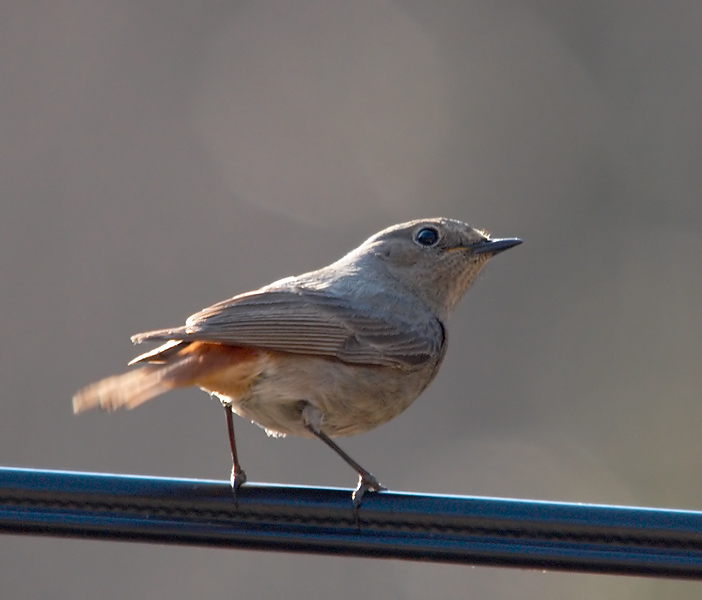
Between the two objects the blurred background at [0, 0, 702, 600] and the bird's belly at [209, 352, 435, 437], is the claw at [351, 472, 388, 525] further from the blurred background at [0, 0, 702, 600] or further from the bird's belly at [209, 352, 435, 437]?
the blurred background at [0, 0, 702, 600]

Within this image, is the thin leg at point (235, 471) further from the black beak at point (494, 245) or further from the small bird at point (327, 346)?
the black beak at point (494, 245)

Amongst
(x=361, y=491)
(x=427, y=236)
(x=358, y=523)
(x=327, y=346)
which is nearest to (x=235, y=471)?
(x=327, y=346)

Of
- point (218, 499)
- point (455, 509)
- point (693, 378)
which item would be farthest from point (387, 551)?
point (693, 378)

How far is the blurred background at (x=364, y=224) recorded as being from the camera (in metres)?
9.66

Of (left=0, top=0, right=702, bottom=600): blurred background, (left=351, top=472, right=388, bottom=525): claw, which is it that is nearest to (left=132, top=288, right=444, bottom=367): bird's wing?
(left=351, top=472, right=388, bottom=525): claw

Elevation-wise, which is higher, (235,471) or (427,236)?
(427,236)

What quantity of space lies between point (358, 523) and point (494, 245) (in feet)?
9.24

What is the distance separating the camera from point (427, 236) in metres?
6.09

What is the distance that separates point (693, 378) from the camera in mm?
10805

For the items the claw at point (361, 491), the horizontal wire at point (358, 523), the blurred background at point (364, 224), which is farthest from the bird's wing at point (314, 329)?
the blurred background at point (364, 224)

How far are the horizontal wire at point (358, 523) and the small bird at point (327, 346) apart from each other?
0.13 meters

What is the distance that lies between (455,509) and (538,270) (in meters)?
8.70

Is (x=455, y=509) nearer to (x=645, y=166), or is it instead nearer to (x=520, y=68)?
(x=645, y=166)

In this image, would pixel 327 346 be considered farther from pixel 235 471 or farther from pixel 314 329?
pixel 235 471
